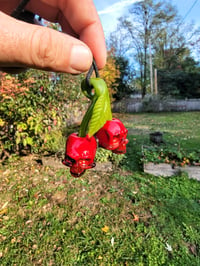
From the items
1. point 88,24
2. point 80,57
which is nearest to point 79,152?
point 80,57

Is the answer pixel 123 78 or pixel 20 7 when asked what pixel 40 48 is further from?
pixel 123 78

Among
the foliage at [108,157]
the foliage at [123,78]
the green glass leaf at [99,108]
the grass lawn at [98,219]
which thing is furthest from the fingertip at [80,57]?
the foliage at [123,78]

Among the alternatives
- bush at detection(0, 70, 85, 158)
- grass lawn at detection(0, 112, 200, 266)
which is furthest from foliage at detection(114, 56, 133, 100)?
grass lawn at detection(0, 112, 200, 266)

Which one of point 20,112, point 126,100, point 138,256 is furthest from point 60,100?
point 126,100

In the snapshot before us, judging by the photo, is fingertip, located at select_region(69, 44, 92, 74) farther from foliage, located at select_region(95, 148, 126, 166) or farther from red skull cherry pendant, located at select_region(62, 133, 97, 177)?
foliage, located at select_region(95, 148, 126, 166)

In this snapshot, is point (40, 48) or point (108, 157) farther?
point (108, 157)

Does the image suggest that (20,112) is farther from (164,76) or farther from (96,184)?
(164,76)
